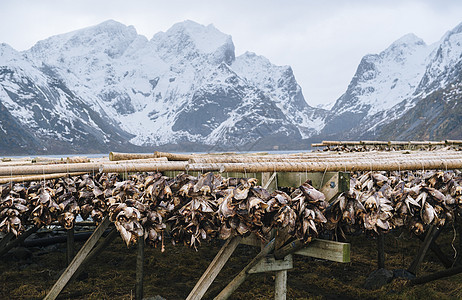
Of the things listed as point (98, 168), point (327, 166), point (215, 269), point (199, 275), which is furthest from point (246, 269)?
point (199, 275)

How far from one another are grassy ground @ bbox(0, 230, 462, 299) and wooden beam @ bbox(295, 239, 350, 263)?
13.0ft

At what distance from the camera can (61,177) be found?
18.6 feet

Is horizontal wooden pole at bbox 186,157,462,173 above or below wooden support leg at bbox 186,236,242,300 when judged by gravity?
above

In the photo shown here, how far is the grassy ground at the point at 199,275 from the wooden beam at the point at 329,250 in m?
3.95

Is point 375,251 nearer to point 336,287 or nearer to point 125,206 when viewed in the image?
point 336,287

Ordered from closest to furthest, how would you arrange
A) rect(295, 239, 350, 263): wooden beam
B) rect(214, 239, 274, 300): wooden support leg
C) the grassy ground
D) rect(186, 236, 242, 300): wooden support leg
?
rect(295, 239, 350, 263): wooden beam < rect(186, 236, 242, 300): wooden support leg < rect(214, 239, 274, 300): wooden support leg < the grassy ground

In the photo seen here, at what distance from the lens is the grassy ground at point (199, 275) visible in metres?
8.40

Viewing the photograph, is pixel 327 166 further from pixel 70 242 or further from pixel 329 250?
pixel 70 242

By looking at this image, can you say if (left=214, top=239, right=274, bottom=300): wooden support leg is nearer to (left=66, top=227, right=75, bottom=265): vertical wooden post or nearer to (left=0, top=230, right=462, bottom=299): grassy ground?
(left=0, top=230, right=462, bottom=299): grassy ground

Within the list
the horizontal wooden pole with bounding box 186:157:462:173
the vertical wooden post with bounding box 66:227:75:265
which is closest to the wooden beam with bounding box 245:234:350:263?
the horizontal wooden pole with bounding box 186:157:462:173

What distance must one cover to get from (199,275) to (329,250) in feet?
21.1

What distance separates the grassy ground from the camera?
8.40 meters

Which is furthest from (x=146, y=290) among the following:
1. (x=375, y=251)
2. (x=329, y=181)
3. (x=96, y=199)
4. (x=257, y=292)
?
(x=375, y=251)

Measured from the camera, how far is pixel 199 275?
10.2m
